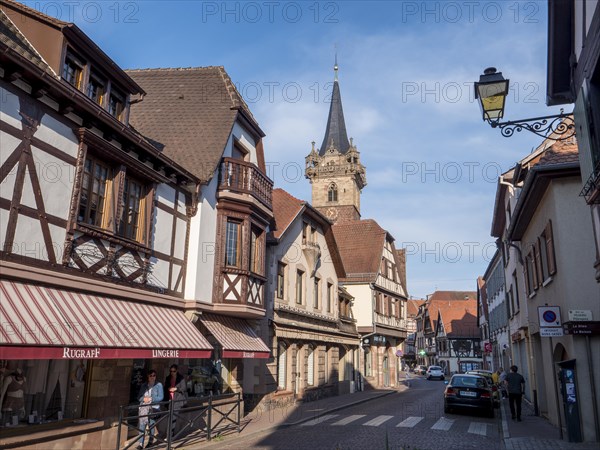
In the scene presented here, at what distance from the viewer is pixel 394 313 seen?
4034 cm

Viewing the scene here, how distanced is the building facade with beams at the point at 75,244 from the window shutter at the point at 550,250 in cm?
894

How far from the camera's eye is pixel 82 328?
9.52 m

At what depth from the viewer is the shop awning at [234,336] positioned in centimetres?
1473

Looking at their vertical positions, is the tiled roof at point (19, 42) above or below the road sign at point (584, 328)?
above

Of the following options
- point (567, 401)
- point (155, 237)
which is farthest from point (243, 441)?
point (567, 401)

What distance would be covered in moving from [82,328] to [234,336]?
676cm

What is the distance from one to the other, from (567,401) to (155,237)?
10.2 metres

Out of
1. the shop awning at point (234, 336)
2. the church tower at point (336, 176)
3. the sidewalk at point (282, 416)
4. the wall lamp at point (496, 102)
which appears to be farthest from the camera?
the church tower at point (336, 176)

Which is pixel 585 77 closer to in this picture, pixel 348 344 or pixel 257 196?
pixel 257 196

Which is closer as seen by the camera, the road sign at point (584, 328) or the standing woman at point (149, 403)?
the standing woman at point (149, 403)

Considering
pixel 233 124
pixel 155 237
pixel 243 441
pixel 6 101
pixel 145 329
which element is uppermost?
pixel 233 124

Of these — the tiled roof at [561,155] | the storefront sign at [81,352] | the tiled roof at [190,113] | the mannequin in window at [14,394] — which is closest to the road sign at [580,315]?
the tiled roof at [561,155]

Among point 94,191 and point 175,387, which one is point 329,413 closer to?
point 175,387

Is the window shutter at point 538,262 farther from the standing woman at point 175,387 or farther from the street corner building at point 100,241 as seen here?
the standing woman at point 175,387
